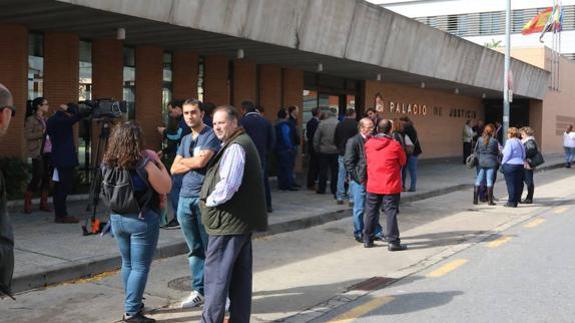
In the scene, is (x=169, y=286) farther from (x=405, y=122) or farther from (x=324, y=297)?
(x=405, y=122)

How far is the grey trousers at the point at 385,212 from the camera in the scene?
8.37m

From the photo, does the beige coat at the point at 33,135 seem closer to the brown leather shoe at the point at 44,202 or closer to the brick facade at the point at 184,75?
the brown leather shoe at the point at 44,202

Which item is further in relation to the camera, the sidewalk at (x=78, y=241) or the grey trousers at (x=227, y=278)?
the sidewalk at (x=78, y=241)

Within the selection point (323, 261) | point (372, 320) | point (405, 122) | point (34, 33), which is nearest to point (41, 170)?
point (34, 33)

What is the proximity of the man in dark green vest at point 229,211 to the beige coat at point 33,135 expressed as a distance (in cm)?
596

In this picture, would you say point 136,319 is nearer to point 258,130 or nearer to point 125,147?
point 125,147

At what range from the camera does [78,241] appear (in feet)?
26.0

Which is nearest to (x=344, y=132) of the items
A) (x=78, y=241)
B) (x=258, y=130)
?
(x=258, y=130)

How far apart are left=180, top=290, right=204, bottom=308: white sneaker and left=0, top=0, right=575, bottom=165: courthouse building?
16.4 feet

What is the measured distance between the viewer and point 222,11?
1112 cm

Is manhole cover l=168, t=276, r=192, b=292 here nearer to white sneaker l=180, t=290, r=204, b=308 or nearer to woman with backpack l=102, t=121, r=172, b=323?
white sneaker l=180, t=290, r=204, b=308

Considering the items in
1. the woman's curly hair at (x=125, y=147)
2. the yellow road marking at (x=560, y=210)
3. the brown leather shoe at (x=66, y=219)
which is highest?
the woman's curly hair at (x=125, y=147)

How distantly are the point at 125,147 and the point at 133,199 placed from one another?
0.42 metres

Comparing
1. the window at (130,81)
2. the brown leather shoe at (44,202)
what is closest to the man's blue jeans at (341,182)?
the window at (130,81)
